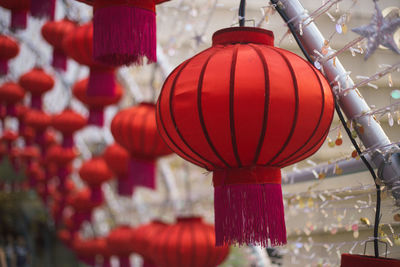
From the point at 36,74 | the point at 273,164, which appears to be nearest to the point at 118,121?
the point at 273,164

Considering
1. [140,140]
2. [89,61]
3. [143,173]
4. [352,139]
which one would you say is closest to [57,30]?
[89,61]

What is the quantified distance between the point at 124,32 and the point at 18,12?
1.30 m

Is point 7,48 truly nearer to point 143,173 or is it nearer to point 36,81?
point 36,81

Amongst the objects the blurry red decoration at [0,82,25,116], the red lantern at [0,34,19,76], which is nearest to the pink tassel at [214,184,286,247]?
the red lantern at [0,34,19,76]

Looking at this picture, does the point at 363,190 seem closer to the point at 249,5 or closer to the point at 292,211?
the point at 292,211

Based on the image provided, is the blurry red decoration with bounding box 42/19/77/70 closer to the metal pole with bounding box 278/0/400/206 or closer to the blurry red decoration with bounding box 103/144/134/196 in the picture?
the blurry red decoration with bounding box 103/144/134/196

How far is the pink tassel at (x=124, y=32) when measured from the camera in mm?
1221

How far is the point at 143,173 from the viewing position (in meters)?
2.28

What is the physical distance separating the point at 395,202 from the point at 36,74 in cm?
307

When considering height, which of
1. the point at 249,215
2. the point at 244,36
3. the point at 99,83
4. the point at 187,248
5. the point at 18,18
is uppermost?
the point at 18,18

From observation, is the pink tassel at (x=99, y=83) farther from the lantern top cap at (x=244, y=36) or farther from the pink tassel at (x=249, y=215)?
the pink tassel at (x=249, y=215)

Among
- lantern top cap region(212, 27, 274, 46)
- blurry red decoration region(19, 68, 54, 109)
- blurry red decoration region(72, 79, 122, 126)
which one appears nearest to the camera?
lantern top cap region(212, 27, 274, 46)

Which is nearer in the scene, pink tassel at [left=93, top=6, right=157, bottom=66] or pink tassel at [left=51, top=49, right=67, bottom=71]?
pink tassel at [left=93, top=6, right=157, bottom=66]

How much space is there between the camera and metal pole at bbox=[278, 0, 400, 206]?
1288 mm
